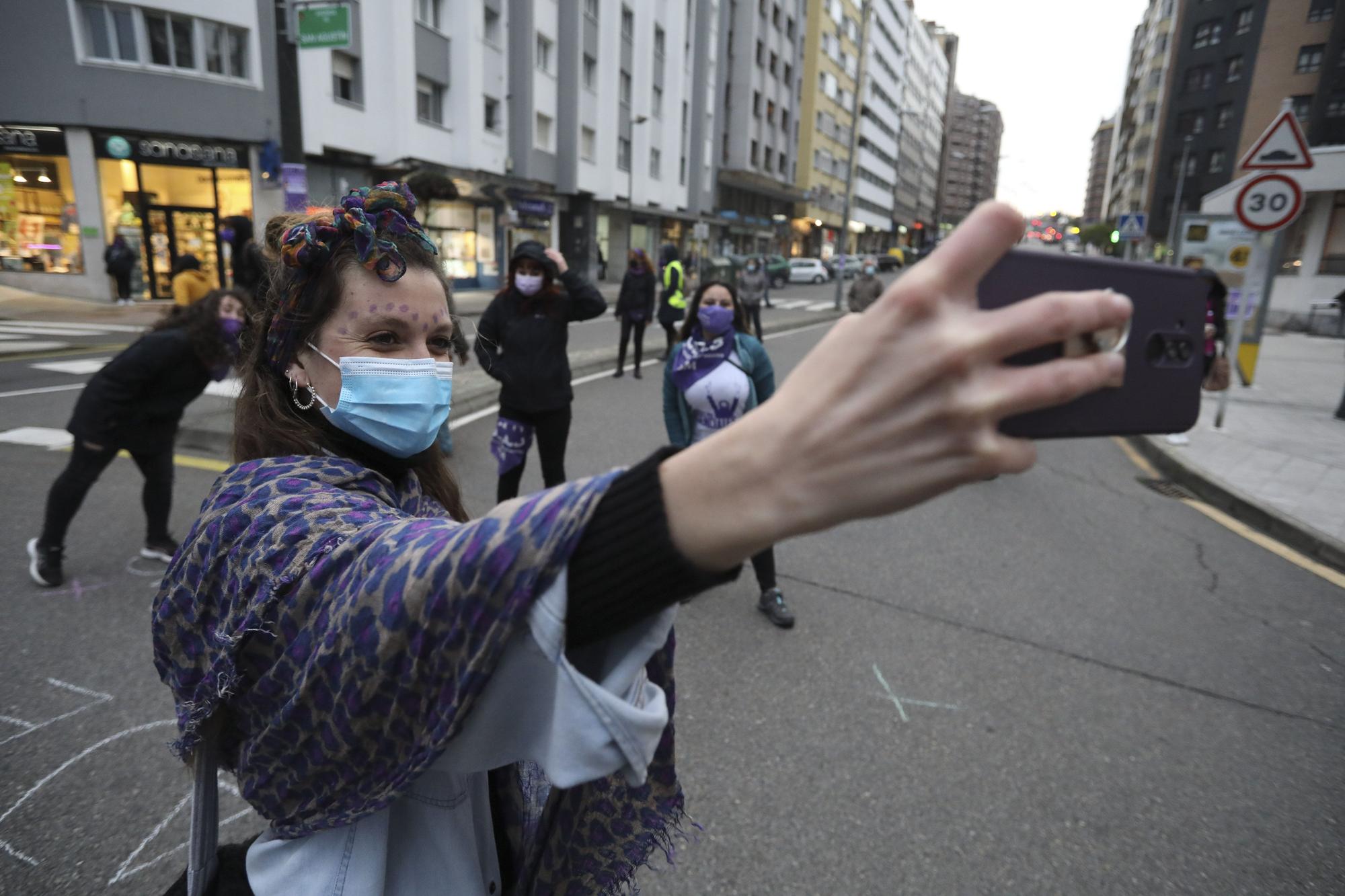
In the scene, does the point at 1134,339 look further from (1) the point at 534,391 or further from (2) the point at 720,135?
(2) the point at 720,135

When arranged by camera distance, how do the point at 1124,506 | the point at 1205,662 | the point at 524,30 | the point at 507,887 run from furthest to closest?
the point at 524,30 < the point at 1124,506 < the point at 1205,662 < the point at 507,887

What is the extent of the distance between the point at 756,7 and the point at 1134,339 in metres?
53.3

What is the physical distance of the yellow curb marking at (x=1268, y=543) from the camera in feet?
16.8

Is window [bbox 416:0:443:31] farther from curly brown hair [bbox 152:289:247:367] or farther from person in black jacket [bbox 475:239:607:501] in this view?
curly brown hair [bbox 152:289:247:367]

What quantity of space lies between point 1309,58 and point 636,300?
46.0 metres

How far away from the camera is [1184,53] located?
167ft

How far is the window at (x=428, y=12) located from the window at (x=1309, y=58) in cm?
4169

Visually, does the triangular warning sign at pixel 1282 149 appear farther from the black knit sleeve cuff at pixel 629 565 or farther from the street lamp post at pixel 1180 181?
the street lamp post at pixel 1180 181

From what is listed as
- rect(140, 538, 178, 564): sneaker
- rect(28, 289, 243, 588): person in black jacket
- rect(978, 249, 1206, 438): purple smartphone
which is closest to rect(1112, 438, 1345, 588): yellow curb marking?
rect(978, 249, 1206, 438): purple smartphone

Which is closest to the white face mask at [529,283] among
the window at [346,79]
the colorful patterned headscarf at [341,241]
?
the colorful patterned headscarf at [341,241]

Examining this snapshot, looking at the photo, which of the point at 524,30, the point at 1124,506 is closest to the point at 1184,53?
the point at 524,30

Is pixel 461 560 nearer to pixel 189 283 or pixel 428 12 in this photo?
pixel 189 283

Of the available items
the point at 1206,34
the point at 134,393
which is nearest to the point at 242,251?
the point at 134,393

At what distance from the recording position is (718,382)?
4.25 meters
